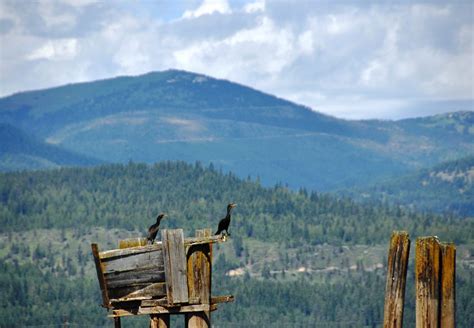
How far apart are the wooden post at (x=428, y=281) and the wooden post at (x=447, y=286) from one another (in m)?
0.09

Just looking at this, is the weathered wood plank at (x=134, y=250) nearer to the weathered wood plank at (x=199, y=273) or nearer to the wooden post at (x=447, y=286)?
the weathered wood plank at (x=199, y=273)

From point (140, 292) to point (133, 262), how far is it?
0.57 m

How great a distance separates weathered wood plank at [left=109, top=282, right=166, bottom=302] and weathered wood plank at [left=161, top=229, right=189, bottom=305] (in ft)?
0.81

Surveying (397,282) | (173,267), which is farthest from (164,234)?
(397,282)

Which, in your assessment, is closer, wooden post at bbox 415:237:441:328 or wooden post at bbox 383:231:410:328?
wooden post at bbox 415:237:441:328

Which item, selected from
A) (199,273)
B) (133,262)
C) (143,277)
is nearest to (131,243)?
(133,262)

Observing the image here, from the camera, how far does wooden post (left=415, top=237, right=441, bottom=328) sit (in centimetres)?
2488

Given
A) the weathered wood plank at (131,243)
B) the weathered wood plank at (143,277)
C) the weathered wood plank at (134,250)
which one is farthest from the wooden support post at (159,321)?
the weathered wood plank at (131,243)

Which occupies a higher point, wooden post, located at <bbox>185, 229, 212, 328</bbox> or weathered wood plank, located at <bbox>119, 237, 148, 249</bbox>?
weathered wood plank, located at <bbox>119, 237, 148, 249</bbox>

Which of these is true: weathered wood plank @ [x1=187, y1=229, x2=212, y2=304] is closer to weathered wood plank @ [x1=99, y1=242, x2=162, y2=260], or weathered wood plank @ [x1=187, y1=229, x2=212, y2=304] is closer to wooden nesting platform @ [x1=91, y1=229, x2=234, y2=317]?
wooden nesting platform @ [x1=91, y1=229, x2=234, y2=317]

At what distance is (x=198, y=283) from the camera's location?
26.8 metres

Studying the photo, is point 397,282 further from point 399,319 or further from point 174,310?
point 174,310

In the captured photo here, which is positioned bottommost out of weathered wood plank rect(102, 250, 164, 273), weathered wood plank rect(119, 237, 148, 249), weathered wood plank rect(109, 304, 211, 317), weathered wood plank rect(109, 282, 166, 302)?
weathered wood plank rect(109, 304, 211, 317)

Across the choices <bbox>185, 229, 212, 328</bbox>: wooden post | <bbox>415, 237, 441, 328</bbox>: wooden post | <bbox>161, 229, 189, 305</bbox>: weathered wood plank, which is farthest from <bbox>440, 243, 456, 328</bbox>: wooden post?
<bbox>161, 229, 189, 305</bbox>: weathered wood plank
